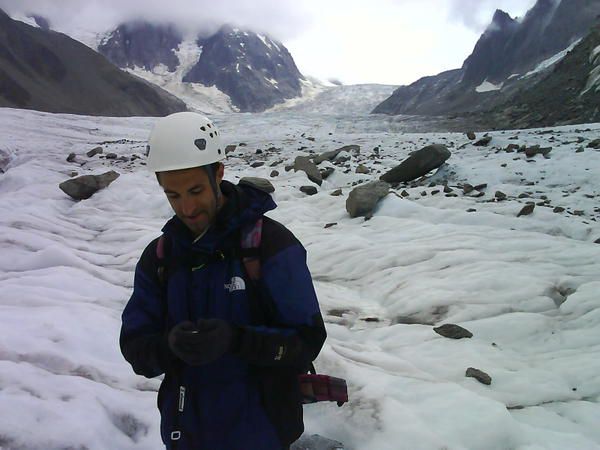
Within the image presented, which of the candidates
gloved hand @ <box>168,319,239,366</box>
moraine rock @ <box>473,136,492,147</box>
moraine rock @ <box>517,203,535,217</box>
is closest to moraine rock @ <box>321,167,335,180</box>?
moraine rock @ <box>473,136,492,147</box>

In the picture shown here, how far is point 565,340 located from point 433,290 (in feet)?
5.23

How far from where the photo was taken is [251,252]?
1.91 metres

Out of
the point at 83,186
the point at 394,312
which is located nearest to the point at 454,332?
the point at 394,312

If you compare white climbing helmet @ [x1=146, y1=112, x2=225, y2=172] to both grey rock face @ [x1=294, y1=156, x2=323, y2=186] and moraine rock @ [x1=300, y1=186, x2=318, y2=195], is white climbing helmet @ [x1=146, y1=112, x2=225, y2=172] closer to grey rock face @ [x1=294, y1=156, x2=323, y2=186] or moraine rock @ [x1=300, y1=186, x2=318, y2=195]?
moraine rock @ [x1=300, y1=186, x2=318, y2=195]

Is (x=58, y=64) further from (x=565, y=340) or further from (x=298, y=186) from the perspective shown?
(x=565, y=340)

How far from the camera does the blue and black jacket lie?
190 cm

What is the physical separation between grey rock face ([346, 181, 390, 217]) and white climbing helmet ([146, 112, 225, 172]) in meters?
7.40

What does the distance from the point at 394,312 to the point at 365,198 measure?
4.19 m

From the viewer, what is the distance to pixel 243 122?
4284 cm

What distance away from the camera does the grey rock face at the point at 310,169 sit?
13204 millimetres

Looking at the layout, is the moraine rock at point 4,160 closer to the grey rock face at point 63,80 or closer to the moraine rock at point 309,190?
the moraine rock at point 309,190

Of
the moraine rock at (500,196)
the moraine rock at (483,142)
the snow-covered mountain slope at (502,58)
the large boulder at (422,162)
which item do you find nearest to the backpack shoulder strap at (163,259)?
the moraine rock at (500,196)

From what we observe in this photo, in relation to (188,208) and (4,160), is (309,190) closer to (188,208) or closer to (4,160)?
(188,208)

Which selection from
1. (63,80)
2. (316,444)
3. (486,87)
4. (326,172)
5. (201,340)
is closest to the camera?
(201,340)
